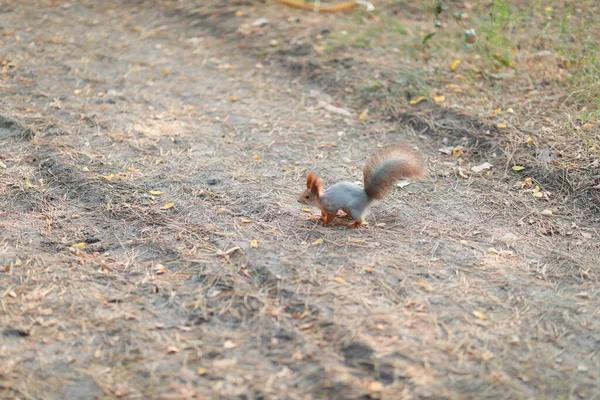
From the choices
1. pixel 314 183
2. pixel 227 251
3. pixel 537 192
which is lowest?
pixel 537 192

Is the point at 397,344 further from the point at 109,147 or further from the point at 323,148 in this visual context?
the point at 109,147

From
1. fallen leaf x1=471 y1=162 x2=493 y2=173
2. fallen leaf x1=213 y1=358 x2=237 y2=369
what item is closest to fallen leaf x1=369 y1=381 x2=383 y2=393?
fallen leaf x1=213 y1=358 x2=237 y2=369

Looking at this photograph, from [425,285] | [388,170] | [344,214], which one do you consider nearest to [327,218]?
[344,214]

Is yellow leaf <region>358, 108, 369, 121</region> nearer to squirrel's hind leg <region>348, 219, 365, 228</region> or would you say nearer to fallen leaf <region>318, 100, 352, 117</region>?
fallen leaf <region>318, 100, 352, 117</region>

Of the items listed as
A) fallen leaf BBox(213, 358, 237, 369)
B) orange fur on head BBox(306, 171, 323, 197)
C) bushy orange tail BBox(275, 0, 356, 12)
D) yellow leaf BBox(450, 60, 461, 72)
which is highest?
orange fur on head BBox(306, 171, 323, 197)

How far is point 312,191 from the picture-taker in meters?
3.27

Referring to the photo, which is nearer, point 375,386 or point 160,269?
point 375,386

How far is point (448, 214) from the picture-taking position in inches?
137

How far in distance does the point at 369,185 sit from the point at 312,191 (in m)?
0.28

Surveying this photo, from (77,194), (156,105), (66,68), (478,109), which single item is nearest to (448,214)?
(478,109)

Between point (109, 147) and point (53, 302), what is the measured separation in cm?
154

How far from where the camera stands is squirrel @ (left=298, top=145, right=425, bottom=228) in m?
3.21

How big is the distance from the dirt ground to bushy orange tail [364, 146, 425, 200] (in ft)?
0.79

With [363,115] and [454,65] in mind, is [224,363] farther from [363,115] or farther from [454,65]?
[454,65]
